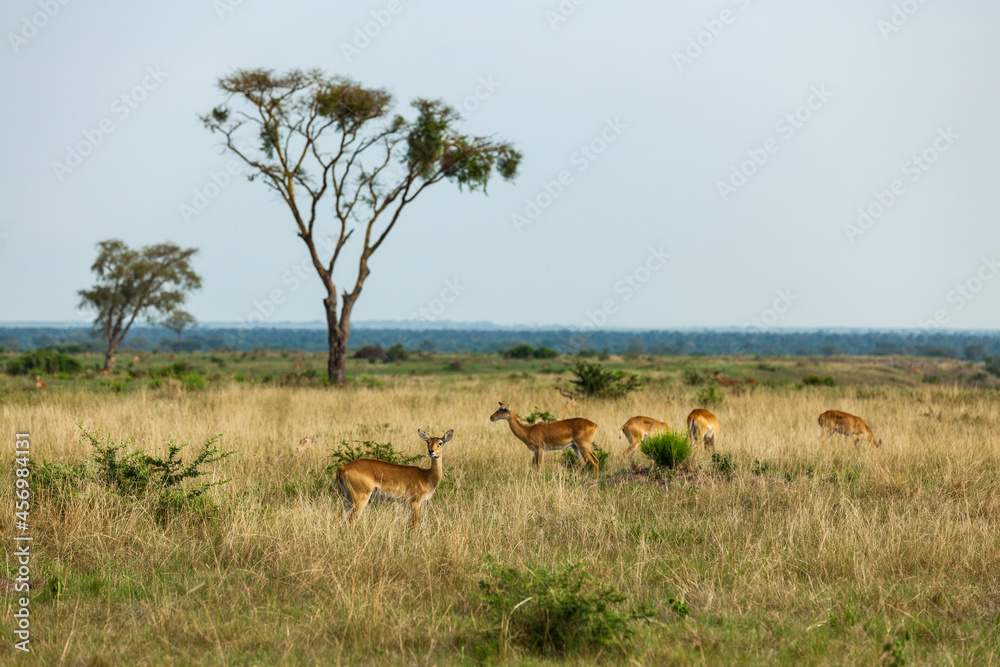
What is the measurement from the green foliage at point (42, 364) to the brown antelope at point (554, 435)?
30.8 meters

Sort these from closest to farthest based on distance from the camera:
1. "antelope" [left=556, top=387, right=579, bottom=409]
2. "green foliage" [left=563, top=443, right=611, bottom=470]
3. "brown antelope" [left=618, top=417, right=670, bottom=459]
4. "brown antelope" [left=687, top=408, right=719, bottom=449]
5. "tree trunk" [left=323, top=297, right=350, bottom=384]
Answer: "green foliage" [left=563, top=443, right=611, bottom=470] → "brown antelope" [left=618, top=417, right=670, bottom=459] → "brown antelope" [left=687, top=408, right=719, bottom=449] → "antelope" [left=556, top=387, right=579, bottom=409] → "tree trunk" [left=323, top=297, right=350, bottom=384]

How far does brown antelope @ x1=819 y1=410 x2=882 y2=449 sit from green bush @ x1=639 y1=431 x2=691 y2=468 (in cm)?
376

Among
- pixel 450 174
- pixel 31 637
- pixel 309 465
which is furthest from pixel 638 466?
pixel 450 174

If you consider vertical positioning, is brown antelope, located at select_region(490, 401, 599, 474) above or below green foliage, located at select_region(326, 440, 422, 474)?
above

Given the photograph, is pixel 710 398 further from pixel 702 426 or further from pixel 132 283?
pixel 132 283

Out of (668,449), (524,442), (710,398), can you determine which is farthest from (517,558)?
(710,398)

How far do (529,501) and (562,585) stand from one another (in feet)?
8.73

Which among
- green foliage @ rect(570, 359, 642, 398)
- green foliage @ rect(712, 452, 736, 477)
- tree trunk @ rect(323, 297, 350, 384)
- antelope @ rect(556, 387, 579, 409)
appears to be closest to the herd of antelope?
green foliage @ rect(712, 452, 736, 477)

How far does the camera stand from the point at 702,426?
1196cm

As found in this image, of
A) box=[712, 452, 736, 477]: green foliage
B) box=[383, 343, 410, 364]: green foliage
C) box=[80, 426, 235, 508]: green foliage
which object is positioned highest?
box=[80, 426, 235, 508]: green foliage

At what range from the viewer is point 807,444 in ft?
39.9

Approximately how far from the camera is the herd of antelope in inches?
283

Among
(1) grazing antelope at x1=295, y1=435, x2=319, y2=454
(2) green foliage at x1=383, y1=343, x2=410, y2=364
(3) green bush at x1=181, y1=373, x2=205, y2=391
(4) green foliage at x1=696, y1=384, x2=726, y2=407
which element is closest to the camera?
(1) grazing antelope at x1=295, y1=435, x2=319, y2=454

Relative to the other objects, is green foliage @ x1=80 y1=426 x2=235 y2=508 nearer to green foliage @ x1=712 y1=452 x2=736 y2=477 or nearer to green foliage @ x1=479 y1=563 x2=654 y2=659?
green foliage @ x1=479 y1=563 x2=654 y2=659
